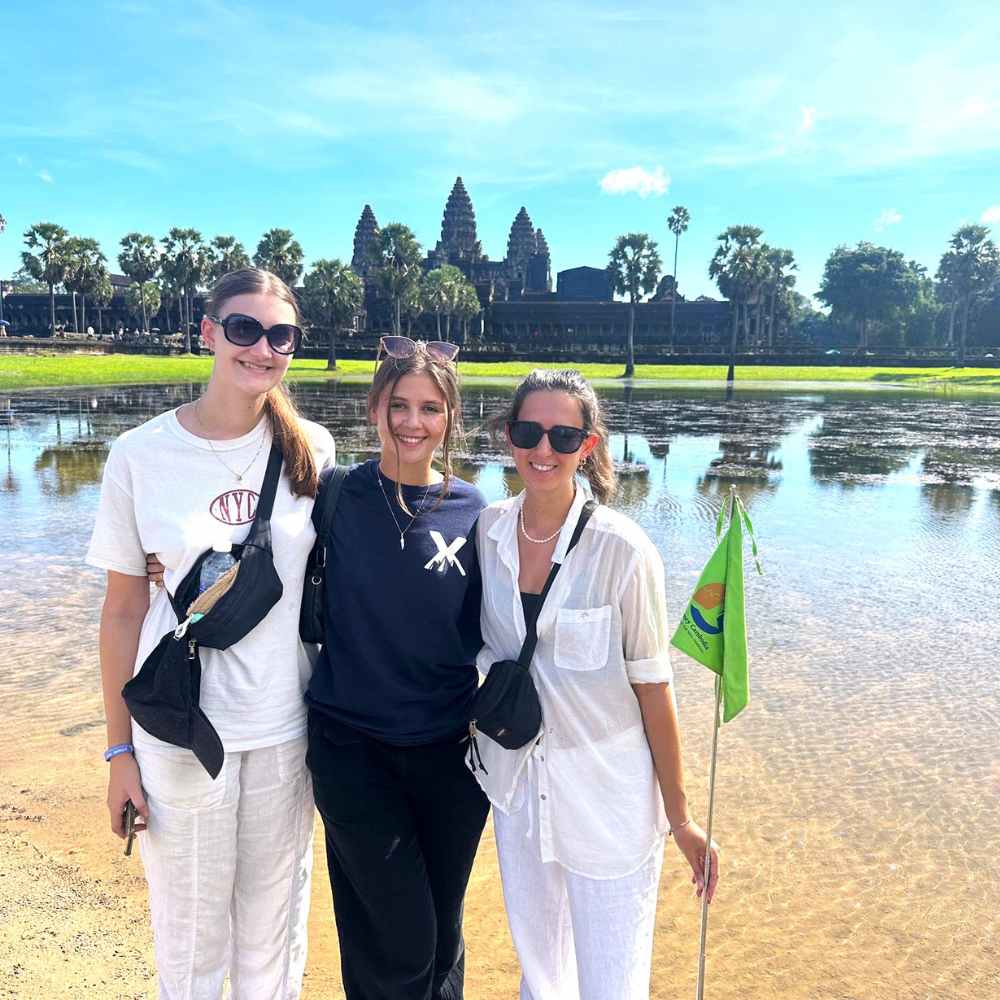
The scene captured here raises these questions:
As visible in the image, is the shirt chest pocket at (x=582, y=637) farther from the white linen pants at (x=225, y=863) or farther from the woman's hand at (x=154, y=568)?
the woman's hand at (x=154, y=568)

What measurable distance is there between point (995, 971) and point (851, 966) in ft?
1.77

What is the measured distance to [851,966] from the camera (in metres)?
3.16

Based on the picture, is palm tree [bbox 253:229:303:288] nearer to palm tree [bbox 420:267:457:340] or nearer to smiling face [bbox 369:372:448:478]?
palm tree [bbox 420:267:457:340]

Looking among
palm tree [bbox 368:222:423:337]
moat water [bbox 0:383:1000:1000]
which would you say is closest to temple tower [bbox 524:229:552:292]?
palm tree [bbox 368:222:423:337]

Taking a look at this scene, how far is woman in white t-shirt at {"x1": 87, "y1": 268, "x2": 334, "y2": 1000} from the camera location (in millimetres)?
2225

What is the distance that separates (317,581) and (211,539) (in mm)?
305

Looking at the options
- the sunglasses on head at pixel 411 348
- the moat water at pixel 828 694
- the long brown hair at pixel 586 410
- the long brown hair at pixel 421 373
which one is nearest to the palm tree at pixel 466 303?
the moat water at pixel 828 694

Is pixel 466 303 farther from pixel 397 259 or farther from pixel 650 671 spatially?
pixel 650 671

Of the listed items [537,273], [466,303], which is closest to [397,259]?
[466,303]

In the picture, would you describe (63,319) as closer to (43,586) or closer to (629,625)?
(43,586)

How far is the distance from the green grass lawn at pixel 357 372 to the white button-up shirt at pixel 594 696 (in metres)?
35.5

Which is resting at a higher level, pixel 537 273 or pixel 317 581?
pixel 537 273

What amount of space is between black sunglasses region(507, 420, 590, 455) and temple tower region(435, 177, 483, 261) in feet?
296

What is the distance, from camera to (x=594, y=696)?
7.42 feet
